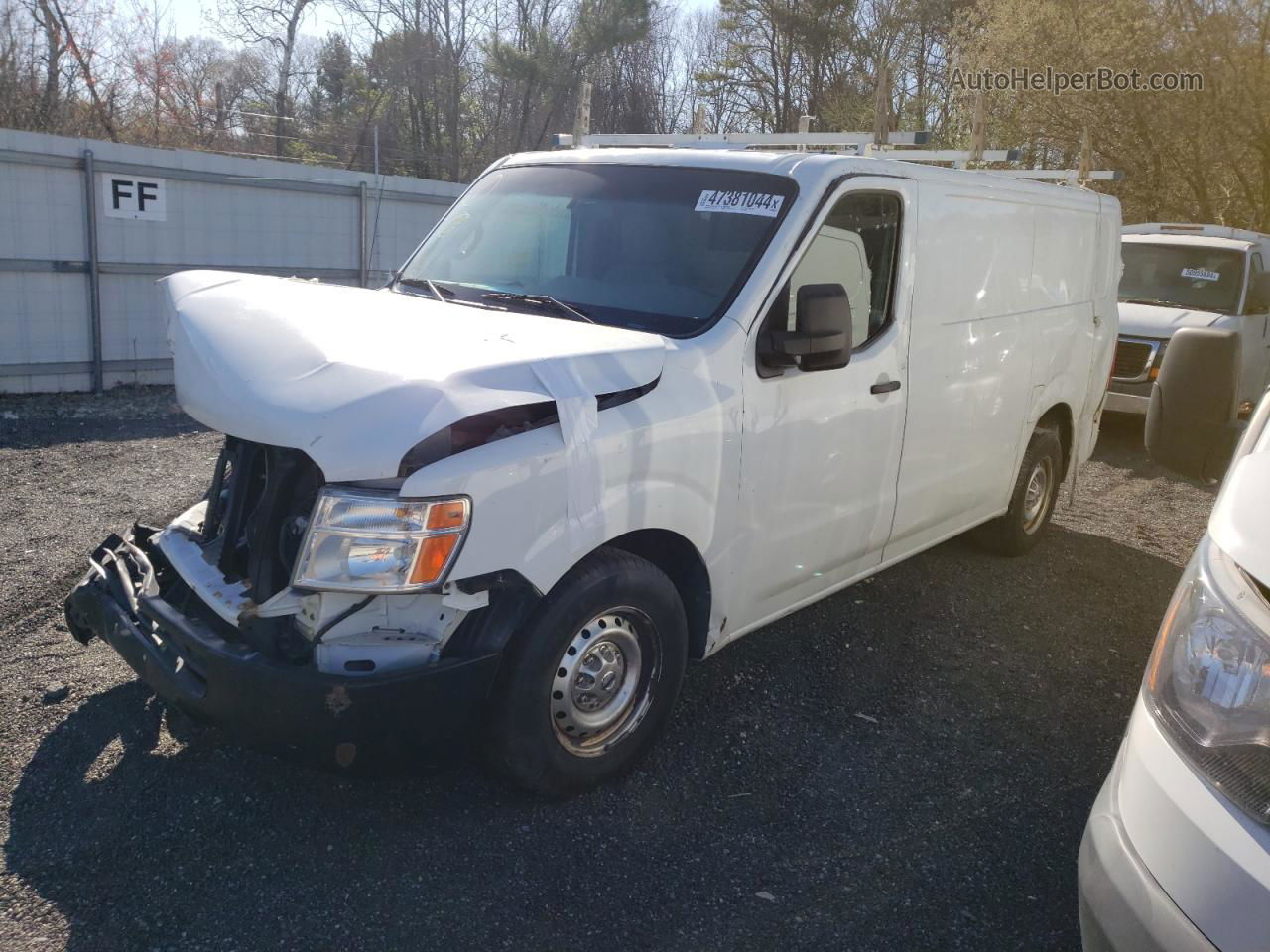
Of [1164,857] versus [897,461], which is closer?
[1164,857]

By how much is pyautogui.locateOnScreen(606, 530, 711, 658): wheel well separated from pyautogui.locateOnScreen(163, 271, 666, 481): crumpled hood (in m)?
0.60

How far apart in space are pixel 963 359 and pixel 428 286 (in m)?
2.46

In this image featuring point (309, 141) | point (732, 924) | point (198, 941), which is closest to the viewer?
point (198, 941)

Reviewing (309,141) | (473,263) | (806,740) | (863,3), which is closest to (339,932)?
(806,740)

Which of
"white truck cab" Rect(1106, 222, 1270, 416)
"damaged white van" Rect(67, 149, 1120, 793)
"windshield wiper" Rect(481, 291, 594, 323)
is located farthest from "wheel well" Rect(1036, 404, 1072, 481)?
"white truck cab" Rect(1106, 222, 1270, 416)

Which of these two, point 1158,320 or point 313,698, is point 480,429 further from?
point 1158,320

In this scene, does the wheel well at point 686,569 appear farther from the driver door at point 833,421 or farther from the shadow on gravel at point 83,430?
the shadow on gravel at point 83,430

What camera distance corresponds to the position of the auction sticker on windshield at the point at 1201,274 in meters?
11.1

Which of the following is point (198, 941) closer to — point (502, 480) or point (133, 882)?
point (133, 882)

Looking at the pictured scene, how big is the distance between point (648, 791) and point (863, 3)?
34.3 m

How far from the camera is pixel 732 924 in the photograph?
3.08m

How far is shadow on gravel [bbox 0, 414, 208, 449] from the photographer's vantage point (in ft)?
27.2

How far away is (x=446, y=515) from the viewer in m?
2.94

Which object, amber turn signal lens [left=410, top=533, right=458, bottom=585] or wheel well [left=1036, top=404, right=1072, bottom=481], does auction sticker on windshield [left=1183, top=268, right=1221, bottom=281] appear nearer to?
wheel well [left=1036, top=404, right=1072, bottom=481]
